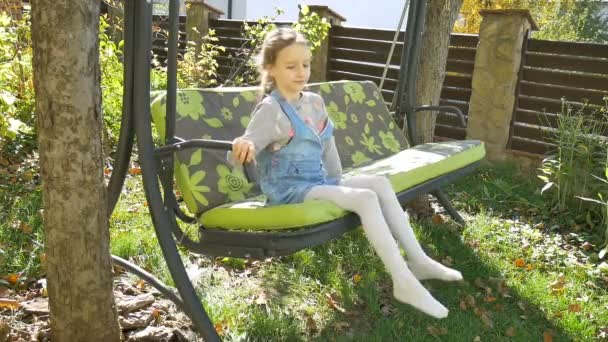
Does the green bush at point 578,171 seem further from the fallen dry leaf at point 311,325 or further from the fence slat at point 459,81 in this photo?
the fallen dry leaf at point 311,325

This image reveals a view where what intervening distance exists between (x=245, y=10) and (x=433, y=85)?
11.4 meters

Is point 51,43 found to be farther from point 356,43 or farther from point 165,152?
point 356,43

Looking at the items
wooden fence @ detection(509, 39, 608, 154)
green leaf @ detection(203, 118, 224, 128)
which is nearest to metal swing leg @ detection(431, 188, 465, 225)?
green leaf @ detection(203, 118, 224, 128)

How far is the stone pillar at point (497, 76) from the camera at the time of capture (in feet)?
19.2

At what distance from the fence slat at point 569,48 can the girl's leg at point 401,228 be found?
398 centimetres

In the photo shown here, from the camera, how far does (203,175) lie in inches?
101

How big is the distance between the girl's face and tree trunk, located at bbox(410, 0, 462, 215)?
1695mm

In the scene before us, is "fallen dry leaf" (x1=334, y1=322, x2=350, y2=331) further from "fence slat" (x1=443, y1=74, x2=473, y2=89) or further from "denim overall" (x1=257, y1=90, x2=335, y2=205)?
"fence slat" (x1=443, y1=74, x2=473, y2=89)

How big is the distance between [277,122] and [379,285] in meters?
1.13

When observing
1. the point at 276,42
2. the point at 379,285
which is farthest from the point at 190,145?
the point at 379,285

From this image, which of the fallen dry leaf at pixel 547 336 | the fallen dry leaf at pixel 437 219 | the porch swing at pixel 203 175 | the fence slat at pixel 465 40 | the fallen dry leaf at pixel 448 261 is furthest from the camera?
the fence slat at pixel 465 40

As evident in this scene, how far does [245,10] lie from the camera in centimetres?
1491

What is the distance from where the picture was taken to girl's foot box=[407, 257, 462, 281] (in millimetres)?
2475

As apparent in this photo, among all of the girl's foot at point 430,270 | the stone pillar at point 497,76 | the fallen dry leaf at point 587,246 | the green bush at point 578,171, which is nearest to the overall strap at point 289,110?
the girl's foot at point 430,270
